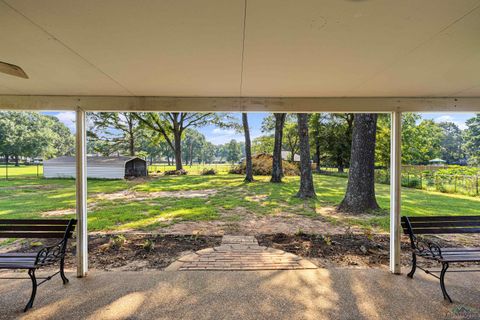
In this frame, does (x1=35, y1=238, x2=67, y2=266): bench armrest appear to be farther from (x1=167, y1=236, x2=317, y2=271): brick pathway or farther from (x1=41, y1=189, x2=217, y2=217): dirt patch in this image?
(x1=41, y1=189, x2=217, y2=217): dirt patch

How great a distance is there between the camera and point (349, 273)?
10.2 feet

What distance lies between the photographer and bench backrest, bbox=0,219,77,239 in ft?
9.68

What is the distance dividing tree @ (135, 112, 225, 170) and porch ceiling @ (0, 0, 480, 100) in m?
14.7

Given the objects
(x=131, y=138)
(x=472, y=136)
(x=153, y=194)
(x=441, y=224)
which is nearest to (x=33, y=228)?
(x=441, y=224)

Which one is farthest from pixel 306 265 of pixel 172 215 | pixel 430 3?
pixel 172 215

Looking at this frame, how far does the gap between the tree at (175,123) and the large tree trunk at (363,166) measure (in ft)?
41.3

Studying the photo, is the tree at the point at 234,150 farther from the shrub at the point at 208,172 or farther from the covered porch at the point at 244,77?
the covered porch at the point at 244,77

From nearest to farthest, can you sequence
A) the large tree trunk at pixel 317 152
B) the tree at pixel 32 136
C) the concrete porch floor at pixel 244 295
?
the concrete porch floor at pixel 244 295 → the tree at pixel 32 136 → the large tree trunk at pixel 317 152

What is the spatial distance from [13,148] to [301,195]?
18.7 metres

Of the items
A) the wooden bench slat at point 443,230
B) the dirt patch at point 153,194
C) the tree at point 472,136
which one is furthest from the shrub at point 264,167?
the tree at point 472,136

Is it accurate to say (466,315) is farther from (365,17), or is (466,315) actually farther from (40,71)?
(40,71)

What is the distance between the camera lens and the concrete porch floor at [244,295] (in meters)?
2.31

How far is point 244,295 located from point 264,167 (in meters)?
15.1

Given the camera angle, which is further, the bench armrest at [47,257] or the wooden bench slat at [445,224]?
the wooden bench slat at [445,224]
